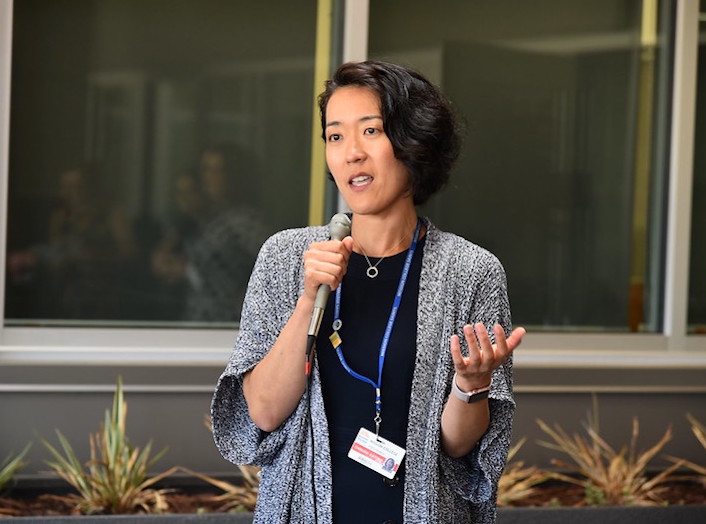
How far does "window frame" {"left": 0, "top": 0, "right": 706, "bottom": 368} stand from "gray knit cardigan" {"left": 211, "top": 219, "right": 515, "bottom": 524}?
7.95ft

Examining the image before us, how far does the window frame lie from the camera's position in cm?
405

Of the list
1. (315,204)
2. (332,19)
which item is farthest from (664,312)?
(332,19)

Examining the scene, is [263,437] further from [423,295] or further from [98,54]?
[98,54]

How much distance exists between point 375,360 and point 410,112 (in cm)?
42

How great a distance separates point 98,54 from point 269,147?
804mm

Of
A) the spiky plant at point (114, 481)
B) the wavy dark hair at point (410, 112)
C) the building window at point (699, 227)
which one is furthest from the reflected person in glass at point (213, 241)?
the wavy dark hair at point (410, 112)

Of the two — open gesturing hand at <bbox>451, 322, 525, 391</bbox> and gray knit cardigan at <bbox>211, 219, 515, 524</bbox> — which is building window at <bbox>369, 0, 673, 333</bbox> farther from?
open gesturing hand at <bbox>451, 322, 525, 391</bbox>

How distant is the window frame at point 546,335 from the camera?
405 cm

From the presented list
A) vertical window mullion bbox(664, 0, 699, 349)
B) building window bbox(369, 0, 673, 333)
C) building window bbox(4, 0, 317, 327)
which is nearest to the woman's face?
building window bbox(4, 0, 317, 327)

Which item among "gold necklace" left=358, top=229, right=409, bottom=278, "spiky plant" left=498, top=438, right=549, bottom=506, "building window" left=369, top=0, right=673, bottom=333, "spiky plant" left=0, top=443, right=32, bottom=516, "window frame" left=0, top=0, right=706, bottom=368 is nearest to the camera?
"gold necklace" left=358, top=229, right=409, bottom=278

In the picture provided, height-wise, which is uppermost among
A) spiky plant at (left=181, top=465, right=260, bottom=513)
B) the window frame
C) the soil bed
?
the window frame

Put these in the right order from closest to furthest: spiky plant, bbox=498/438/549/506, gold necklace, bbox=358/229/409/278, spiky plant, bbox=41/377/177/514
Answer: gold necklace, bbox=358/229/409/278 < spiky plant, bbox=41/377/177/514 < spiky plant, bbox=498/438/549/506

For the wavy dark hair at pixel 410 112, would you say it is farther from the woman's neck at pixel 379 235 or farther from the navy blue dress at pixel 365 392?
the navy blue dress at pixel 365 392

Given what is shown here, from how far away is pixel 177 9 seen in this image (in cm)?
428
